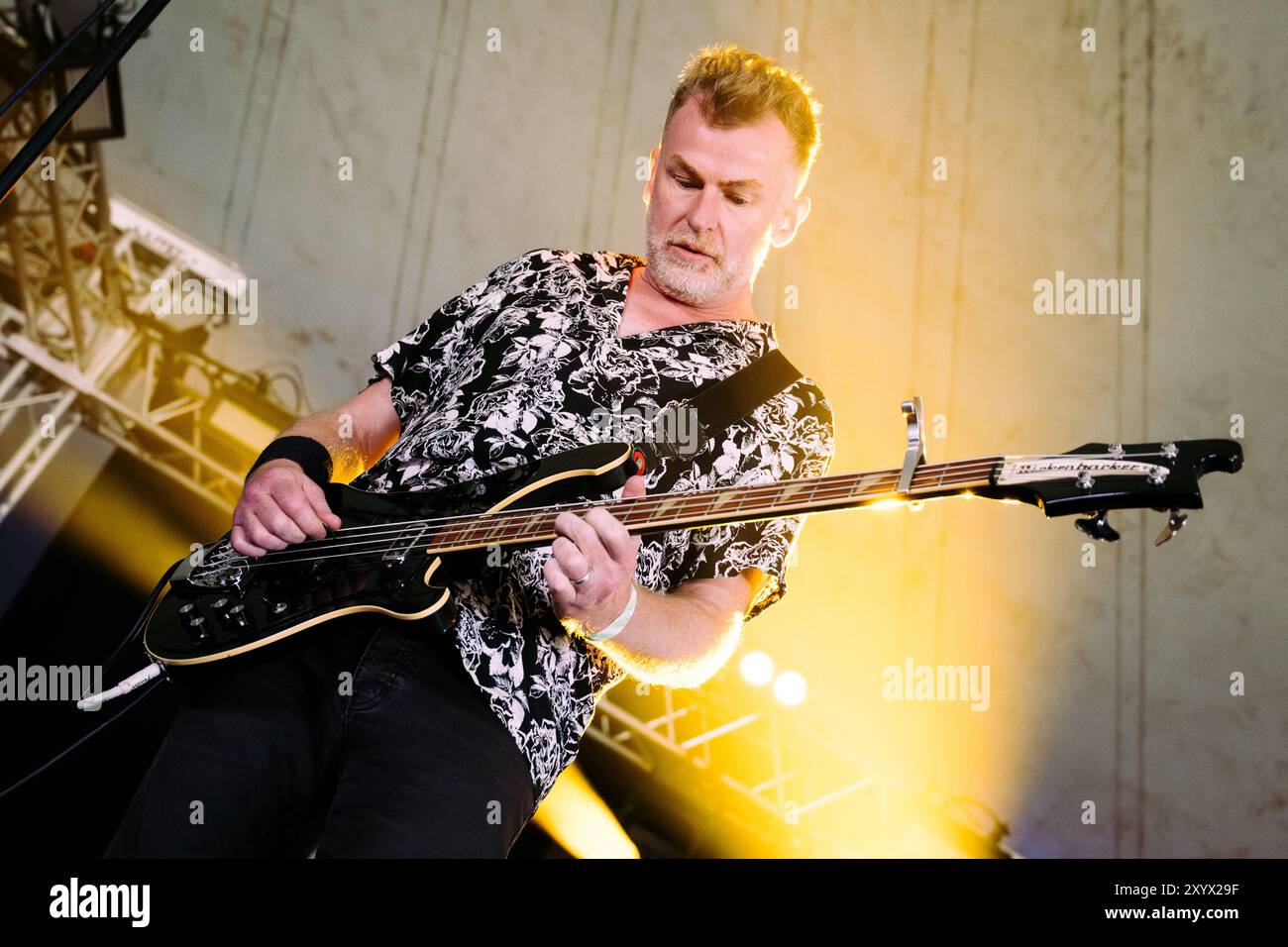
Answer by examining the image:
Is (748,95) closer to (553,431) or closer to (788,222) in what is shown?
(788,222)

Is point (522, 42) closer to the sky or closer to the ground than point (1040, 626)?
closer to the sky

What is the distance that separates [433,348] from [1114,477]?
1147 millimetres

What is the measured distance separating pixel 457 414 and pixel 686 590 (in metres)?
0.45

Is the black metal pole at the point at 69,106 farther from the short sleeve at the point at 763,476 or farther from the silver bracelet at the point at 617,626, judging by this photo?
the short sleeve at the point at 763,476

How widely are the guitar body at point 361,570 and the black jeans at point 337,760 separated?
3 cm

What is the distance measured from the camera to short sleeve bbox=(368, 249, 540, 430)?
6.36 ft

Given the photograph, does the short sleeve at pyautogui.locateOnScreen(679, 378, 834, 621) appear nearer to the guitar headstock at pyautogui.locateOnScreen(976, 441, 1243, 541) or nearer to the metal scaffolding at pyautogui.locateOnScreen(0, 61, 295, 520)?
the guitar headstock at pyautogui.locateOnScreen(976, 441, 1243, 541)

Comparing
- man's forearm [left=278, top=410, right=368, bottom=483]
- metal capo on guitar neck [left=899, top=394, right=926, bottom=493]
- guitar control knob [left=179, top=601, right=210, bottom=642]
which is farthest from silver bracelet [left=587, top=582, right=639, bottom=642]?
man's forearm [left=278, top=410, right=368, bottom=483]

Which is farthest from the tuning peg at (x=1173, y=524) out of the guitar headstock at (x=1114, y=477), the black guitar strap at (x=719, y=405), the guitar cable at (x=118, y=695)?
the guitar cable at (x=118, y=695)

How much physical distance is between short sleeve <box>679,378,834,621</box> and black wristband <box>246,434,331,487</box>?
580 millimetres

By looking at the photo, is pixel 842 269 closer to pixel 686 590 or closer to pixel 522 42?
A: pixel 522 42

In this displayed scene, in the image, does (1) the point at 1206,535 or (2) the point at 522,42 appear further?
(2) the point at 522,42

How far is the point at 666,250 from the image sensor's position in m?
2.00
